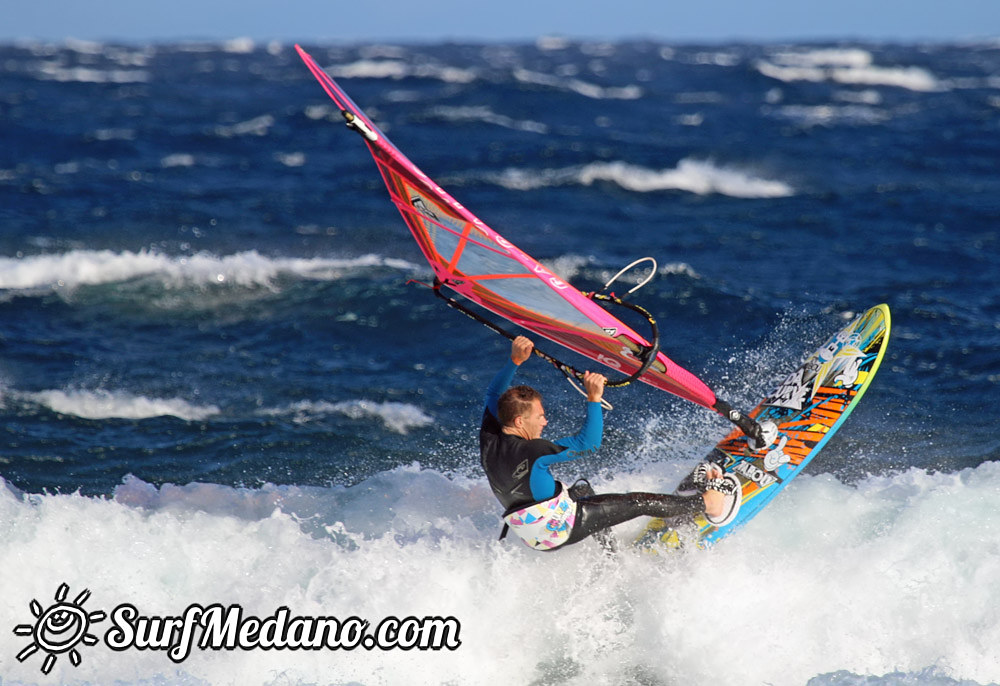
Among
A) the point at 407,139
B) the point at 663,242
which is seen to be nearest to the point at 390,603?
the point at 663,242

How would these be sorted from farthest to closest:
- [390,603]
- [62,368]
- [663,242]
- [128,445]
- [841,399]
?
[663,242]
[62,368]
[128,445]
[841,399]
[390,603]

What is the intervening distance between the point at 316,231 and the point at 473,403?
6.06 m

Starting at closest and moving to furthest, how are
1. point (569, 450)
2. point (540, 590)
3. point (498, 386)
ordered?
point (569, 450) → point (498, 386) → point (540, 590)

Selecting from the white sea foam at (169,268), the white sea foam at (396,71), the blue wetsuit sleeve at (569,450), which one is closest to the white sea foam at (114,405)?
the white sea foam at (169,268)

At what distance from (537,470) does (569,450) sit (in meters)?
0.25

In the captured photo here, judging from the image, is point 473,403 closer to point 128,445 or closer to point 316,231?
point 128,445

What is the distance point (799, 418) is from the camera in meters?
7.14

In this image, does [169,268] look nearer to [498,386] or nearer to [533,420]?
[498,386]

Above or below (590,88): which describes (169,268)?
above

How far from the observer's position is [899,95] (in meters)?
29.2

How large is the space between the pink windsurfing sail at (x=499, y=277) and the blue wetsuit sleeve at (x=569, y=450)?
943 millimetres
